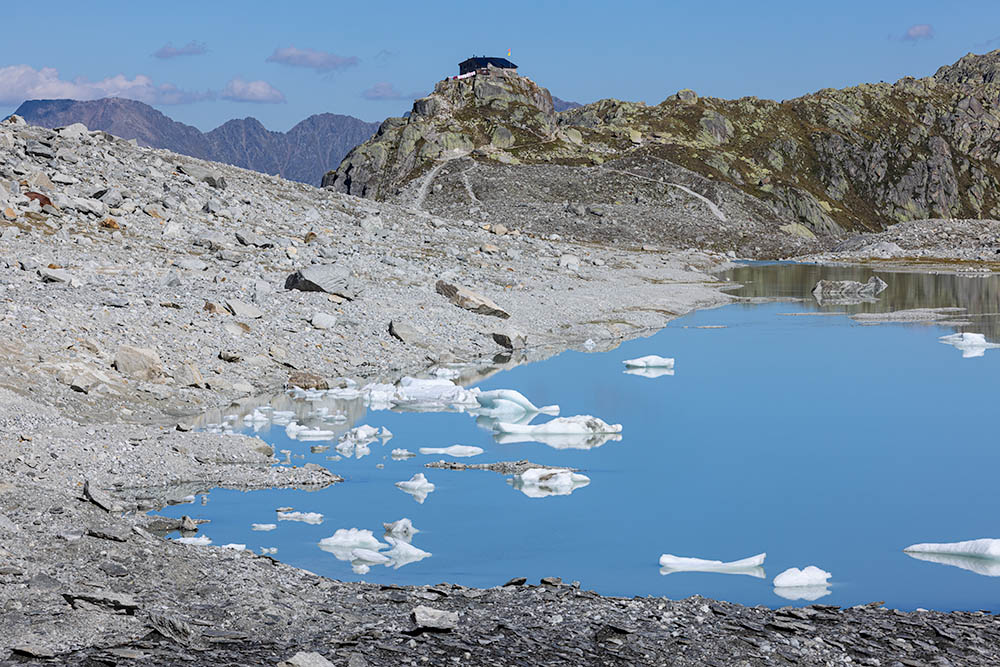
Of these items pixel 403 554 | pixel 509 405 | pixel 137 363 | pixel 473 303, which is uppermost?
pixel 473 303

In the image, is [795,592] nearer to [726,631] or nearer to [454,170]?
[726,631]

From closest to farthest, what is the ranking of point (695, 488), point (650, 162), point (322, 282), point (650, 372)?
point (695, 488)
point (650, 372)
point (322, 282)
point (650, 162)

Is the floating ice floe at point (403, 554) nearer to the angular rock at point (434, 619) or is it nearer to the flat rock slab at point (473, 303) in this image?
the angular rock at point (434, 619)

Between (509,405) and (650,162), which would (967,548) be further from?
(650,162)

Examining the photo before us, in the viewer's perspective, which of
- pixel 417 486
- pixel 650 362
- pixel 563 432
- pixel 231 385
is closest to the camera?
pixel 417 486

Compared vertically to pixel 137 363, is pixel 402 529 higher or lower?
lower

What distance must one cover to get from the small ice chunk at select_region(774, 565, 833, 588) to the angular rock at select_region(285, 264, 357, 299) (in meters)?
21.7

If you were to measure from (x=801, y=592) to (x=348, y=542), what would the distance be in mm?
6345

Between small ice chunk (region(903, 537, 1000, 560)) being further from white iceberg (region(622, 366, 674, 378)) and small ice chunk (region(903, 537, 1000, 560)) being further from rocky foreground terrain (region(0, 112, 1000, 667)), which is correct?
white iceberg (region(622, 366, 674, 378))

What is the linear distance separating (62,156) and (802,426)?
3826 cm

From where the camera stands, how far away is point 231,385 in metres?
24.1

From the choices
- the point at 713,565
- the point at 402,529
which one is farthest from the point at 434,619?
the point at 713,565

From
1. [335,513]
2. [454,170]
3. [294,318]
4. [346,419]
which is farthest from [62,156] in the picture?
[454,170]

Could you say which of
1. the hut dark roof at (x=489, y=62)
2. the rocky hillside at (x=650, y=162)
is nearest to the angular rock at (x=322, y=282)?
the rocky hillside at (x=650, y=162)
